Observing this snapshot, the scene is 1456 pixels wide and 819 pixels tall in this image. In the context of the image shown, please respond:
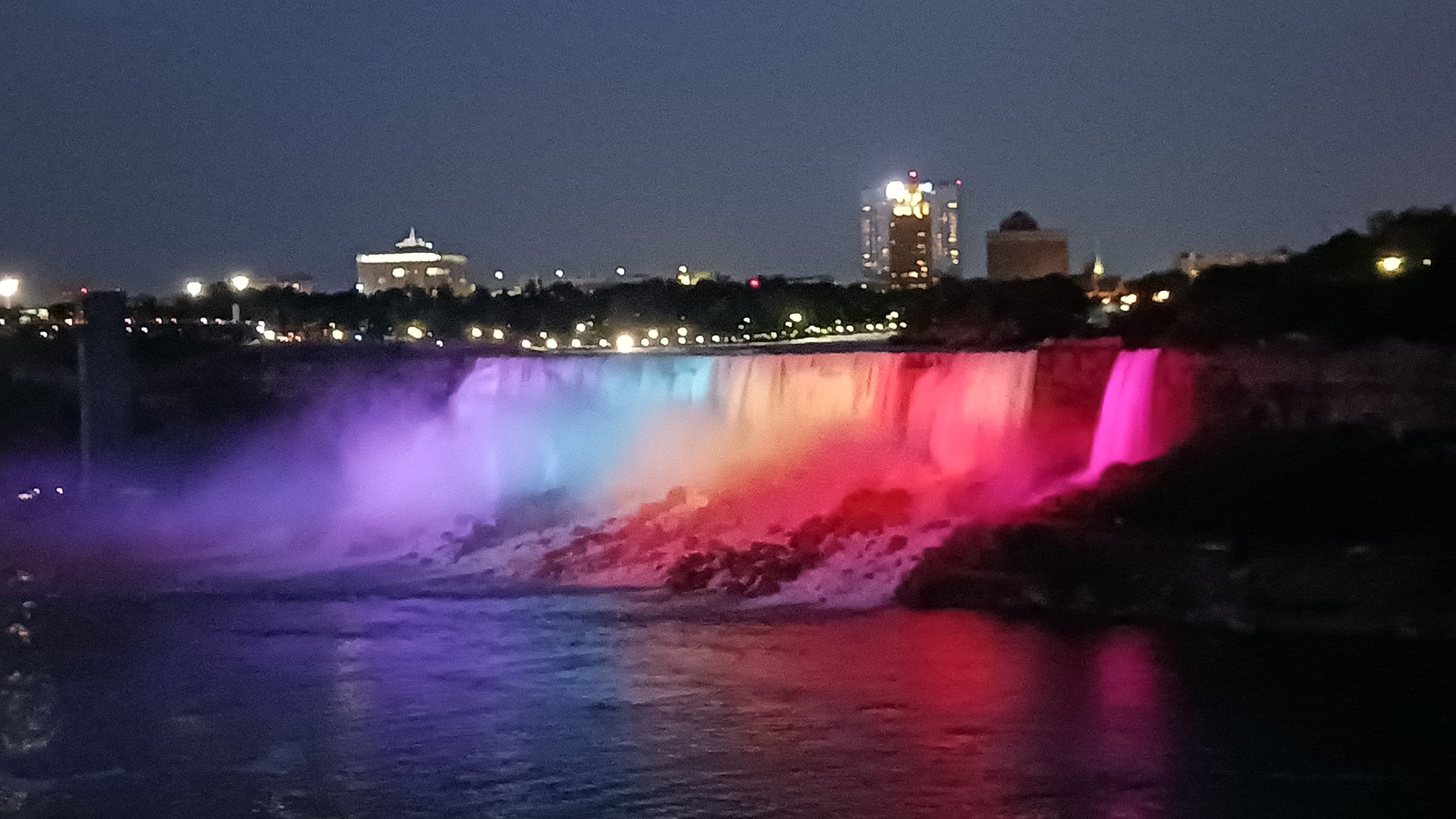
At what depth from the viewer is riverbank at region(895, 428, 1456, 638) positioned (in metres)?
19.8

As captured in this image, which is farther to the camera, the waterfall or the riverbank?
the waterfall

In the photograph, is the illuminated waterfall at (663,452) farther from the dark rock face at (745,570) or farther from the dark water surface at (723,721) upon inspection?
the dark water surface at (723,721)

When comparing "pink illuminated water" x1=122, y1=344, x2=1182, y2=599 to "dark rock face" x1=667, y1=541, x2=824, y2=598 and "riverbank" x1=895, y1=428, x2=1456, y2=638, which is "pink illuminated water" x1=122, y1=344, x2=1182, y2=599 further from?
"riverbank" x1=895, y1=428, x2=1456, y2=638

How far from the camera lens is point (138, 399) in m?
38.2

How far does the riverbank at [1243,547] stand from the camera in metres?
19.8

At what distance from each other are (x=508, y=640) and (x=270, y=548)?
11979mm

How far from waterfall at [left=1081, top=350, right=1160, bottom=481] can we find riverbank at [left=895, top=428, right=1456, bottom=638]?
137 centimetres

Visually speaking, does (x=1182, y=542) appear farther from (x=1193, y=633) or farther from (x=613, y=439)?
(x=613, y=439)

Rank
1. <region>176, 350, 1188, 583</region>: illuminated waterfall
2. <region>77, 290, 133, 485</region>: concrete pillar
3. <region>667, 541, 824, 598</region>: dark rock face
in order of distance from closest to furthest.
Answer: <region>667, 541, 824, 598</region>: dark rock face, <region>176, 350, 1188, 583</region>: illuminated waterfall, <region>77, 290, 133, 485</region>: concrete pillar

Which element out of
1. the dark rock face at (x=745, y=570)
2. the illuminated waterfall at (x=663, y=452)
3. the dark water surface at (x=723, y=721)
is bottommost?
the dark water surface at (x=723, y=721)

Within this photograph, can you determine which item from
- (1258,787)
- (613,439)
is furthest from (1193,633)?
(613,439)

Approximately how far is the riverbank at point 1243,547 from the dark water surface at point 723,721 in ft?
2.35

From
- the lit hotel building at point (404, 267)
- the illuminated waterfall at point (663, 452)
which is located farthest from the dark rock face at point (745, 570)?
the lit hotel building at point (404, 267)

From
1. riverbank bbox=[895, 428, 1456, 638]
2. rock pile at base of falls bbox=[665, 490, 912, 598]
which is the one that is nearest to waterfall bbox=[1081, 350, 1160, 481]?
riverbank bbox=[895, 428, 1456, 638]
